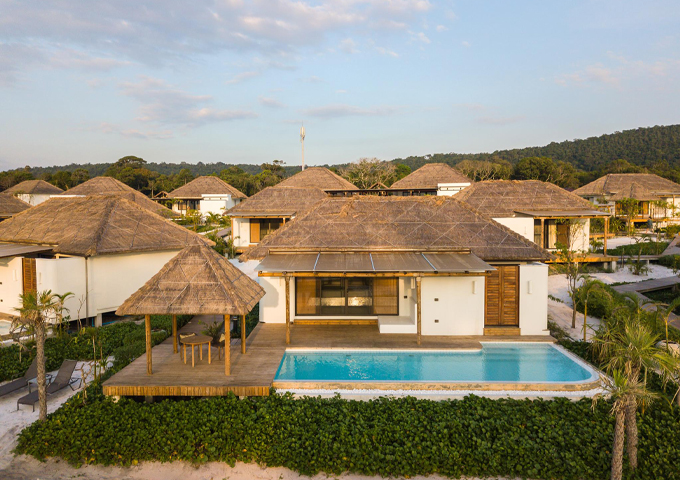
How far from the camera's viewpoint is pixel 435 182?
126 feet

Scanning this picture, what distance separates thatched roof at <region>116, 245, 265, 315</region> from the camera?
26.6ft

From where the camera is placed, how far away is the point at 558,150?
9569cm

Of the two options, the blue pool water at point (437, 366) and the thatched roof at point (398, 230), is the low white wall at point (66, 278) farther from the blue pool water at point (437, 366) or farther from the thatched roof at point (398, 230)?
the blue pool water at point (437, 366)

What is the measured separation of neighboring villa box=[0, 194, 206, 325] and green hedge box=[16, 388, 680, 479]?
650 centimetres

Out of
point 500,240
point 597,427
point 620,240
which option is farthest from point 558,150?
point 597,427

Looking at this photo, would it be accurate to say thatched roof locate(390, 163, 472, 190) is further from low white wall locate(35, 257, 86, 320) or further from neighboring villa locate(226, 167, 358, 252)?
low white wall locate(35, 257, 86, 320)

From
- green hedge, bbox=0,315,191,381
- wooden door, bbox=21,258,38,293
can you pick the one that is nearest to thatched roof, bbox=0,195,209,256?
wooden door, bbox=21,258,38,293

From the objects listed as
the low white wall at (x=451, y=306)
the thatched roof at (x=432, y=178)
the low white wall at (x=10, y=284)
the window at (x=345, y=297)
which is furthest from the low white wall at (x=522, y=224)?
the low white wall at (x=10, y=284)

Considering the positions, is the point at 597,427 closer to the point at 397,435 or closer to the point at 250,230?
the point at 397,435

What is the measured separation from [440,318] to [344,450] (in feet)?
19.8

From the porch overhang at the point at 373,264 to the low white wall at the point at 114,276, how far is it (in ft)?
18.1

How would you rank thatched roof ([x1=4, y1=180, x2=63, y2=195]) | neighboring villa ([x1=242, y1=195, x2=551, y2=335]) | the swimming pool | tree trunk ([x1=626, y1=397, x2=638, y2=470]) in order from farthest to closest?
1. thatched roof ([x1=4, y1=180, x2=63, y2=195])
2. neighboring villa ([x1=242, y1=195, x2=551, y2=335])
3. the swimming pool
4. tree trunk ([x1=626, y1=397, x2=638, y2=470])

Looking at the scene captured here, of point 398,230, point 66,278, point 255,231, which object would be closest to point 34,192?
point 255,231

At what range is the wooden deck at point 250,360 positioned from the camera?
7.98 meters
